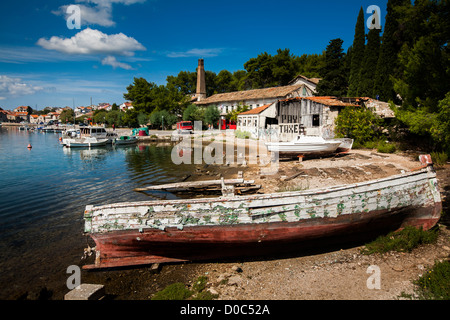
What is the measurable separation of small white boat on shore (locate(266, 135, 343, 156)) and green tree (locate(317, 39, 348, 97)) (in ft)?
64.8

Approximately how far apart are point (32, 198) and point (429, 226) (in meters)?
15.7

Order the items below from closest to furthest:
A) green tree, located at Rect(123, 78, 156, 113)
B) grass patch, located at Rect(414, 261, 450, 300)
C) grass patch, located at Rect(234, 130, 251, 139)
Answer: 1. grass patch, located at Rect(414, 261, 450, 300)
2. grass patch, located at Rect(234, 130, 251, 139)
3. green tree, located at Rect(123, 78, 156, 113)

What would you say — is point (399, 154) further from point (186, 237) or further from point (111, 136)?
point (111, 136)

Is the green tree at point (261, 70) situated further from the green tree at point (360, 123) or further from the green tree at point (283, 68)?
the green tree at point (360, 123)

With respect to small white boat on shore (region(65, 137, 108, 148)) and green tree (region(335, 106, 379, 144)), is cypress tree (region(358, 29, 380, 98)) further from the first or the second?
small white boat on shore (region(65, 137, 108, 148))

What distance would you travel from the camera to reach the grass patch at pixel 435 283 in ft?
12.9

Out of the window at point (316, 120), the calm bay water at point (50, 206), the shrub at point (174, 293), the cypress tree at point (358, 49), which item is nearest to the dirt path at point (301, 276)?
the shrub at point (174, 293)

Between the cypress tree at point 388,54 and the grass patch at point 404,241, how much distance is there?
71.8 ft

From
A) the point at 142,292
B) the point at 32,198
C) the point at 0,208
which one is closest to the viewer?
the point at 142,292

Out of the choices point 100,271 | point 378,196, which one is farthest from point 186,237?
point 378,196

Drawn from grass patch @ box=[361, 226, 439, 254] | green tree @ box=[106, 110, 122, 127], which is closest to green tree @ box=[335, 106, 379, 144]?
grass patch @ box=[361, 226, 439, 254]

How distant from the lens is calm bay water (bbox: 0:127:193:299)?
5.96m

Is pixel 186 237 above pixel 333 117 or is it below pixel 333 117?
below

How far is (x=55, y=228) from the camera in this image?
819 cm
